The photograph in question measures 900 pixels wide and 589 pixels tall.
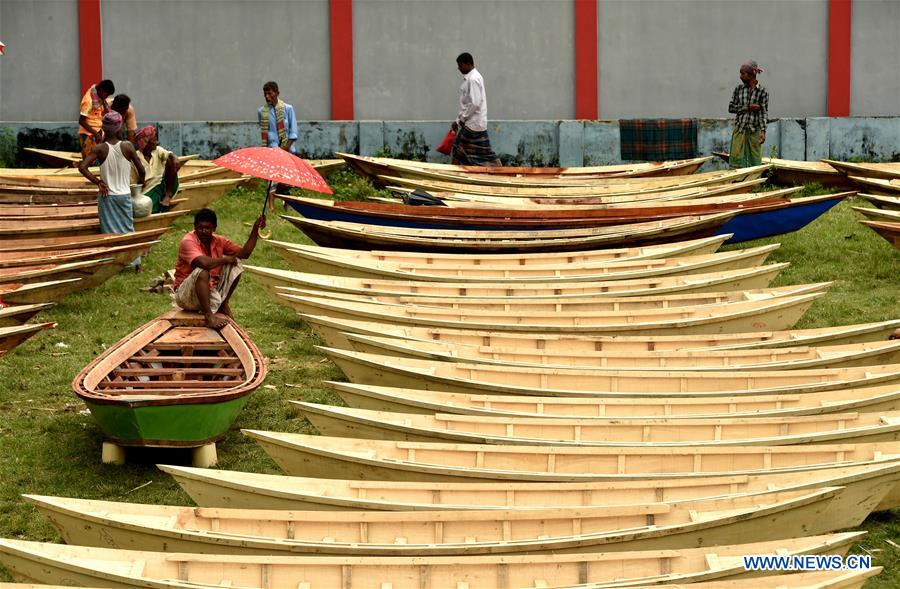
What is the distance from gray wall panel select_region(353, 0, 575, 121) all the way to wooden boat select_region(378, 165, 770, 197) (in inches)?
106

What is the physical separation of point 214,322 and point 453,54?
931cm

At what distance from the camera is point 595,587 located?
18.7 feet

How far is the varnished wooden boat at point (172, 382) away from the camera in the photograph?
8.13 m

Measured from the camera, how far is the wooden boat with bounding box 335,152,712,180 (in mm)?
16125

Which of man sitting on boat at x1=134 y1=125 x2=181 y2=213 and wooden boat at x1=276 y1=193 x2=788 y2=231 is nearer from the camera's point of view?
wooden boat at x1=276 y1=193 x2=788 y2=231

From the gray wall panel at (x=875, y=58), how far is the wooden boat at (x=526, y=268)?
7.41 metres

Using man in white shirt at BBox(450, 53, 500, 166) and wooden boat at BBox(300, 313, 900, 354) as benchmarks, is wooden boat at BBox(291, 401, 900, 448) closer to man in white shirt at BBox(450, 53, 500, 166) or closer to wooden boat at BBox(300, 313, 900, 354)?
wooden boat at BBox(300, 313, 900, 354)

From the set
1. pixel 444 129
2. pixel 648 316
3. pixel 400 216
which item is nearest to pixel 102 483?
pixel 648 316

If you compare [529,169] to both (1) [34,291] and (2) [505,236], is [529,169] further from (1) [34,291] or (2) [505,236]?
(1) [34,291]

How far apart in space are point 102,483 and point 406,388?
2.06 metres

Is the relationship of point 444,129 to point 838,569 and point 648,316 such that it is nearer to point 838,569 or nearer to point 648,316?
point 648,316

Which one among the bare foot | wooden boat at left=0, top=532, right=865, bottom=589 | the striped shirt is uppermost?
the striped shirt

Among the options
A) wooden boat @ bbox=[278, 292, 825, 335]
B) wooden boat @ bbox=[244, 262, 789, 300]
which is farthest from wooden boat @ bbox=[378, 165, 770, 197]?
wooden boat @ bbox=[278, 292, 825, 335]

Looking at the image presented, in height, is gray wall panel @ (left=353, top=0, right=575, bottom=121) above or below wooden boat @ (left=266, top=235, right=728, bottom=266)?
above
